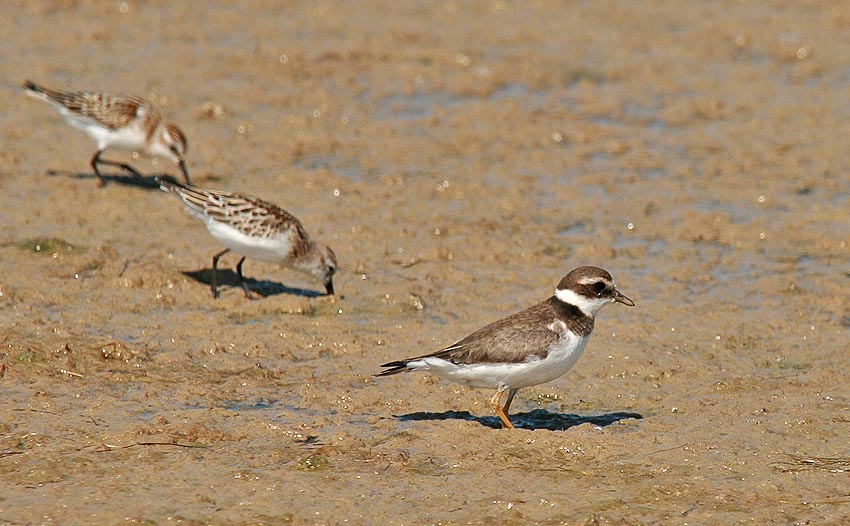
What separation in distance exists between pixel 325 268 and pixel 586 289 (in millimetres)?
3360

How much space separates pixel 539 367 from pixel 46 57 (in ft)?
38.7

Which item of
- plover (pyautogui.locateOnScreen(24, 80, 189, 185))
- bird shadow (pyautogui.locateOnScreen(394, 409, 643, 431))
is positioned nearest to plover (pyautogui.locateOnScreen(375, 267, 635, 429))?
bird shadow (pyautogui.locateOnScreen(394, 409, 643, 431))

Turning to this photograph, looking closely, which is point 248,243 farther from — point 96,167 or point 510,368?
point 96,167

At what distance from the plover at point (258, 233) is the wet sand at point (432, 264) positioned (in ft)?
1.21

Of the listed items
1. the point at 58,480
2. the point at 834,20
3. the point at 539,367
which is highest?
the point at 834,20

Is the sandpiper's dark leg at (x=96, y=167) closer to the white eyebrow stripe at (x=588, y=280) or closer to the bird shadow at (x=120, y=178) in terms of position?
the bird shadow at (x=120, y=178)

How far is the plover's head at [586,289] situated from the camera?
370 inches

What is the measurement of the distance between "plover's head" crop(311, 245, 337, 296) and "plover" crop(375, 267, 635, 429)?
2.97 m

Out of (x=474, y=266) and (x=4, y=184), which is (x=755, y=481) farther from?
(x=4, y=184)

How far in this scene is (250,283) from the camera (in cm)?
1248

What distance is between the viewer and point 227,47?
1900 cm

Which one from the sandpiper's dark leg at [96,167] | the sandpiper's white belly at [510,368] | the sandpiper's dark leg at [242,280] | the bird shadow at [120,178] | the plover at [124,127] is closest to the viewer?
the sandpiper's white belly at [510,368]

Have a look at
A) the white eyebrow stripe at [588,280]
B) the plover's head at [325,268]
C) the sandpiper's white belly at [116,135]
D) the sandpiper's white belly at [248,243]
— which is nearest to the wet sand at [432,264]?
the plover's head at [325,268]

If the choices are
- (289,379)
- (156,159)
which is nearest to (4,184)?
(156,159)
